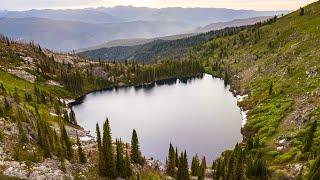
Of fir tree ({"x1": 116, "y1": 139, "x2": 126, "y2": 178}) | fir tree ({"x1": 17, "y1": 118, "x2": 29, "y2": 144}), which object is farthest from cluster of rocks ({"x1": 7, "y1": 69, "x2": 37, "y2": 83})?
fir tree ({"x1": 116, "y1": 139, "x2": 126, "y2": 178})

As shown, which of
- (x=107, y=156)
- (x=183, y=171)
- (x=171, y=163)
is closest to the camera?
(x=107, y=156)

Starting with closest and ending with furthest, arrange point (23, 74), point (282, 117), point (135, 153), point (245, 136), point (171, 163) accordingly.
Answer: point (171, 163), point (135, 153), point (282, 117), point (245, 136), point (23, 74)

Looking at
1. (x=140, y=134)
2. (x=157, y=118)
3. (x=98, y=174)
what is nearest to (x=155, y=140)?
(x=140, y=134)

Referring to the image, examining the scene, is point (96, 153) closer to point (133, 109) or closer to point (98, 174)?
point (98, 174)

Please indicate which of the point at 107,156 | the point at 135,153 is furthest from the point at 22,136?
the point at 135,153

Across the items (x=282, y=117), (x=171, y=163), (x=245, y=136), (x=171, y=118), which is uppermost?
(x=282, y=117)

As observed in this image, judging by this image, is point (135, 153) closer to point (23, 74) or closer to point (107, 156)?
point (107, 156)

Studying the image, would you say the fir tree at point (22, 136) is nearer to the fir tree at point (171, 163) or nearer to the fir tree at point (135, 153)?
the fir tree at point (135, 153)

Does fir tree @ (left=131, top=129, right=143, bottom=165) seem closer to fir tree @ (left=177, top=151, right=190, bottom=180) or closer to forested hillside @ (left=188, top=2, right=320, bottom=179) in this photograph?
fir tree @ (left=177, top=151, right=190, bottom=180)
